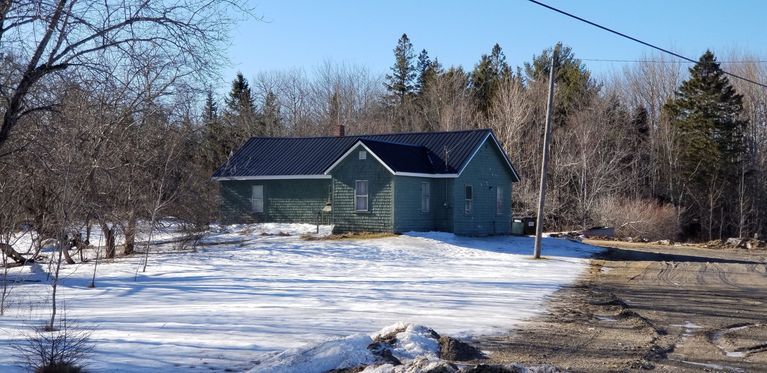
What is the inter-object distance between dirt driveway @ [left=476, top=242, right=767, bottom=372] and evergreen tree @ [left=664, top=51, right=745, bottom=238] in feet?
116

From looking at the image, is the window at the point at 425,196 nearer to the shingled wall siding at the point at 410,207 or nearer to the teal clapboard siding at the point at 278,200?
the shingled wall siding at the point at 410,207

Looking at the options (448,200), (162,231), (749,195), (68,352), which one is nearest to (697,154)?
(749,195)

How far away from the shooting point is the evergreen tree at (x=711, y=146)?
56.2 meters

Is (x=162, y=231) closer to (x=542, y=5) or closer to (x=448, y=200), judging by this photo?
(x=448, y=200)

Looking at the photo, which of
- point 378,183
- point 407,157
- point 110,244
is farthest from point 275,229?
point 110,244

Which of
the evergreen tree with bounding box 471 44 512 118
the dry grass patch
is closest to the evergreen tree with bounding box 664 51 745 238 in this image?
the evergreen tree with bounding box 471 44 512 118

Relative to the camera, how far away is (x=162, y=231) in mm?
27656

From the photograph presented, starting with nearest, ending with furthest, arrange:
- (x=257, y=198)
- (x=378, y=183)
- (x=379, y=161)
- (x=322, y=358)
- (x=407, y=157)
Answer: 1. (x=322, y=358)
2. (x=379, y=161)
3. (x=378, y=183)
4. (x=407, y=157)
5. (x=257, y=198)

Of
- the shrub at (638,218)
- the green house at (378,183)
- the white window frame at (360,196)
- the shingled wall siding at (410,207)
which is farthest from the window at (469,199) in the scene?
the shrub at (638,218)

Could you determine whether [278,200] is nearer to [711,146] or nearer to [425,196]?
[425,196]

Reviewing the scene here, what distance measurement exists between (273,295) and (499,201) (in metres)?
21.8

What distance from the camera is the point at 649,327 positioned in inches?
504

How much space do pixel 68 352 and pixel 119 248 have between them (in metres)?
21.9

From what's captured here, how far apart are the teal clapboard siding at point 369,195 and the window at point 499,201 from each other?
6.49m
